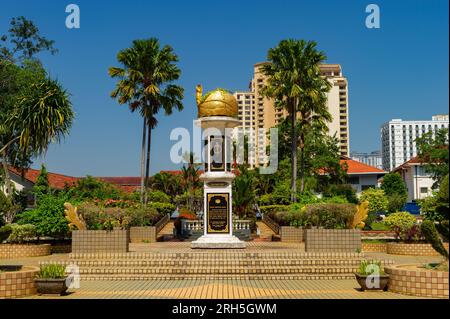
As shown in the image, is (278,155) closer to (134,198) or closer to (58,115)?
(134,198)

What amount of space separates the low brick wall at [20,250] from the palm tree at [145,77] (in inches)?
502

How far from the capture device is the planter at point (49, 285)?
11922 millimetres

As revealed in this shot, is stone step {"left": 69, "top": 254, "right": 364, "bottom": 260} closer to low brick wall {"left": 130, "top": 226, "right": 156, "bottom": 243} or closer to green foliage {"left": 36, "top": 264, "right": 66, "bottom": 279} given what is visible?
green foliage {"left": 36, "top": 264, "right": 66, "bottom": 279}

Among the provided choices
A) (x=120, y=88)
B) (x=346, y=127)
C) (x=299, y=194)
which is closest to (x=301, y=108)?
(x=299, y=194)

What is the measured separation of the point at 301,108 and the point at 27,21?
20.1 meters

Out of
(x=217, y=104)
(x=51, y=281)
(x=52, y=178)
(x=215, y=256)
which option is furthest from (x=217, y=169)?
(x=52, y=178)

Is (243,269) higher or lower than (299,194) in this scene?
lower

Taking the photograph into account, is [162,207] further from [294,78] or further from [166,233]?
[294,78]

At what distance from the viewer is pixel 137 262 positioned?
16.4 metres

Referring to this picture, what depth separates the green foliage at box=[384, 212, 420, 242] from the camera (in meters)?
22.6

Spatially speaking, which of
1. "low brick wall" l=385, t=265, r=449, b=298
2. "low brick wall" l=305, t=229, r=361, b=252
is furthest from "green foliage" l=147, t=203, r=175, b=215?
"low brick wall" l=385, t=265, r=449, b=298

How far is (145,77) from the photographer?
34.7 meters

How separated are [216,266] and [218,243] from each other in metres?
4.45

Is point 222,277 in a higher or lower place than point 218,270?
lower
